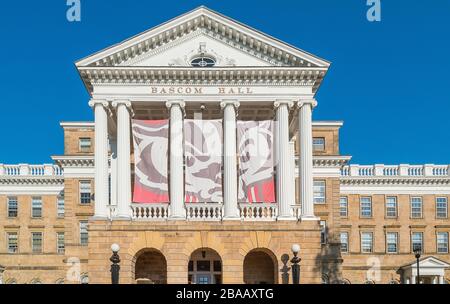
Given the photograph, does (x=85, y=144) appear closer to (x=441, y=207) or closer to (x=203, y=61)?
(x=203, y=61)

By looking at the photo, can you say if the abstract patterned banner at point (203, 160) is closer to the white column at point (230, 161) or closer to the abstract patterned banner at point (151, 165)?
the white column at point (230, 161)

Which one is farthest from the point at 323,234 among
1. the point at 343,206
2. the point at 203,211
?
the point at 203,211

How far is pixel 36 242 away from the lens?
72500 millimetres

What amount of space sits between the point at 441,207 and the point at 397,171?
607cm

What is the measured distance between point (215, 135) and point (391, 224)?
38034mm

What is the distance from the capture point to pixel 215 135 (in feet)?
133

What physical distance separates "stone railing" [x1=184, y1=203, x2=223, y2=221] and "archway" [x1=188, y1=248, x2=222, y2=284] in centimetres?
240

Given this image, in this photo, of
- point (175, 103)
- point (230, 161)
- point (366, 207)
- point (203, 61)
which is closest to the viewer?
point (230, 161)

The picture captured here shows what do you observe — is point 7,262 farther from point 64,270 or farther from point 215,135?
point 215,135

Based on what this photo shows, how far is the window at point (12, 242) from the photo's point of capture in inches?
2852

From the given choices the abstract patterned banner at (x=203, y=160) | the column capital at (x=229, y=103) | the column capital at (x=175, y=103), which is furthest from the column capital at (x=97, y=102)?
the column capital at (x=229, y=103)

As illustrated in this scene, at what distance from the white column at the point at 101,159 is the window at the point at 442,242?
4431 centimetres

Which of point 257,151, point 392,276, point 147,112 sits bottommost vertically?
point 392,276
